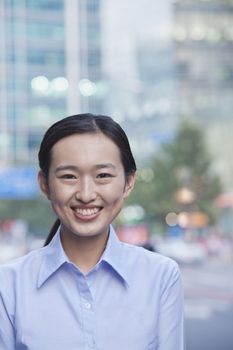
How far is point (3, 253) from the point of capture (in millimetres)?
5637

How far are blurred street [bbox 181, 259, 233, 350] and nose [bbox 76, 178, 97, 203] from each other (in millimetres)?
4858

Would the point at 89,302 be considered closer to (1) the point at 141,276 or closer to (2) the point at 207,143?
(1) the point at 141,276

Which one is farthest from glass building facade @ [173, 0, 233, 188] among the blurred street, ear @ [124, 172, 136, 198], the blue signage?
ear @ [124, 172, 136, 198]

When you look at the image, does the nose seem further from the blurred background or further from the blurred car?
the blurred car

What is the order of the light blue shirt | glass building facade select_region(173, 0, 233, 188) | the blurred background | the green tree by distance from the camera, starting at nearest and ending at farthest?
the light blue shirt < the green tree < the blurred background < glass building facade select_region(173, 0, 233, 188)

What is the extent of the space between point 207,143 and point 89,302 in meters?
4.91

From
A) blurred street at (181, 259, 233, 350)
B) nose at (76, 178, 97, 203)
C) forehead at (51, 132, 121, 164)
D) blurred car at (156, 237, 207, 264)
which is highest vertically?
forehead at (51, 132, 121, 164)

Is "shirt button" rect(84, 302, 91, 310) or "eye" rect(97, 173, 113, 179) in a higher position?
"eye" rect(97, 173, 113, 179)

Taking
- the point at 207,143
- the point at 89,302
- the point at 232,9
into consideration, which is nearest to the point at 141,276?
the point at 89,302

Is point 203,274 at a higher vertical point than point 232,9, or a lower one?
lower

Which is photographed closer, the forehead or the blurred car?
the forehead

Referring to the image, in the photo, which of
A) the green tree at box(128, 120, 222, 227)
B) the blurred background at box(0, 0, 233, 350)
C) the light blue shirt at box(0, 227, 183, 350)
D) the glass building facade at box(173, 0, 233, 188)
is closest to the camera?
the light blue shirt at box(0, 227, 183, 350)

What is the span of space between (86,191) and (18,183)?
16.8ft

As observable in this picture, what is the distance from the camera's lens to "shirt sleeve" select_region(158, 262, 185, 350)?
2.35 feet
